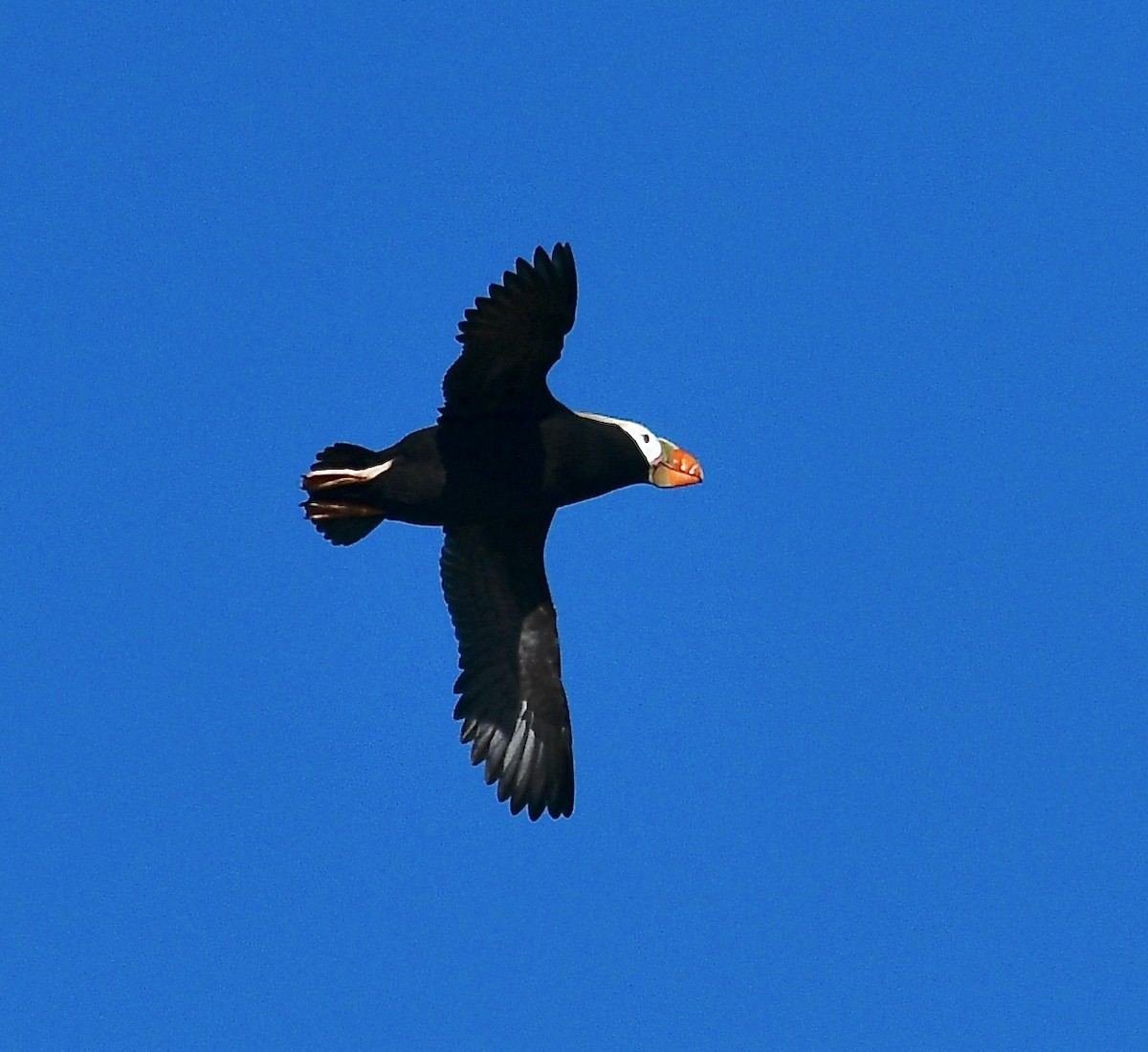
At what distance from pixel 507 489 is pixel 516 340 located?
1.19 m

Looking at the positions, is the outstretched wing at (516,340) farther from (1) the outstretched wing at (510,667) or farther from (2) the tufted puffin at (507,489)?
(1) the outstretched wing at (510,667)

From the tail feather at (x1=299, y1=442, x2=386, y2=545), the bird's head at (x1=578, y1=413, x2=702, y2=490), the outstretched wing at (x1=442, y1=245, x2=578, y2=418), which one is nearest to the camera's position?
the outstretched wing at (x1=442, y1=245, x2=578, y2=418)

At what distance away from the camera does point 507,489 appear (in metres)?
15.3

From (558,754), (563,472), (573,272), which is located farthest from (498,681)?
(573,272)

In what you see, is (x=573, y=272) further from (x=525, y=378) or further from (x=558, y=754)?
(x=558, y=754)

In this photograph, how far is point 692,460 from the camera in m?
16.0

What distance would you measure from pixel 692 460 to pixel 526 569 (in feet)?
5.09

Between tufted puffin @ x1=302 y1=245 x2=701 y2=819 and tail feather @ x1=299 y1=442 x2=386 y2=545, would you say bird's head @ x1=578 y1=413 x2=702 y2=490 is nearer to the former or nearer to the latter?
tufted puffin @ x1=302 y1=245 x2=701 y2=819

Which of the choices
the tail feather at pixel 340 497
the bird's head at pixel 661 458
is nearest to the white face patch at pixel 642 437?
A: the bird's head at pixel 661 458

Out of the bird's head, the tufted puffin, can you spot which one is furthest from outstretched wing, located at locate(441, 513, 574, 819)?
the bird's head

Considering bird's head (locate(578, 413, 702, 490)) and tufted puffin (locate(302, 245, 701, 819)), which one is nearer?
tufted puffin (locate(302, 245, 701, 819))

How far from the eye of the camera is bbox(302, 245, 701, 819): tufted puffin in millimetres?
14664

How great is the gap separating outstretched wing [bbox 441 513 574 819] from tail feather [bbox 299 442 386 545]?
46.0 inches

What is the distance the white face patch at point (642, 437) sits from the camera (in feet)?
51.3
